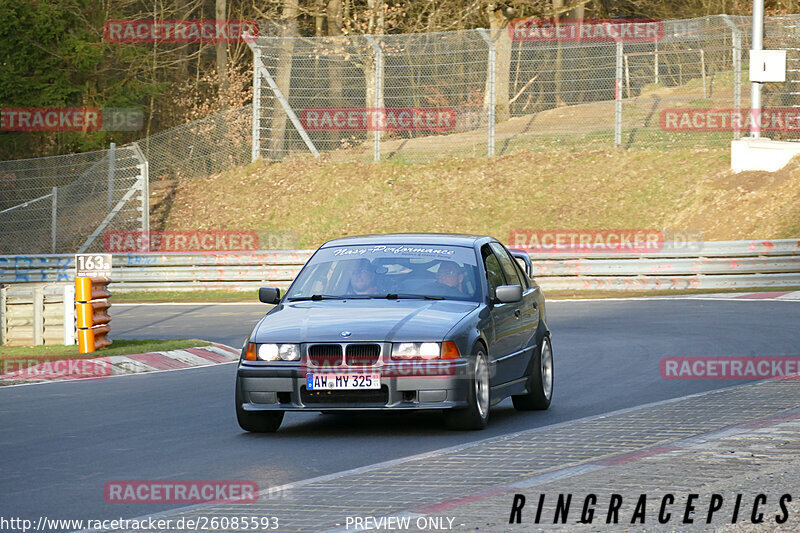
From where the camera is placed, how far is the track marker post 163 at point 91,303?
16.5 meters

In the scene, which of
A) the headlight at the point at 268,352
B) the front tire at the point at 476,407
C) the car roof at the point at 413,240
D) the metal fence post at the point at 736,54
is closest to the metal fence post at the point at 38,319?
the car roof at the point at 413,240

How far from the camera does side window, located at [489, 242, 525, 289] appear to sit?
473 inches

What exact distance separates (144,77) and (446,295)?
131 feet

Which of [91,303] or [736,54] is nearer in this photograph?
[91,303]

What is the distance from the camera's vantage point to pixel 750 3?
52312mm

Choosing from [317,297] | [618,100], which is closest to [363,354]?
[317,297]

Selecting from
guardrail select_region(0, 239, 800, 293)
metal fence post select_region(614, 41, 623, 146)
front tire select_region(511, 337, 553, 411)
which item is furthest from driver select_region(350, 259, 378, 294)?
metal fence post select_region(614, 41, 623, 146)

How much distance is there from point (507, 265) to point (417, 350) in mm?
2633

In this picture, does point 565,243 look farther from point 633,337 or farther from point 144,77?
point 144,77

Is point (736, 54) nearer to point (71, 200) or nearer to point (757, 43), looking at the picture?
point (757, 43)

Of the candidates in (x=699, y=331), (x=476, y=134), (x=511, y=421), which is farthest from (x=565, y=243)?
(x=511, y=421)

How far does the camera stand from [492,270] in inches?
455

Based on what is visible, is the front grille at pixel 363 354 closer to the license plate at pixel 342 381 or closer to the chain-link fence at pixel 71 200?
the license plate at pixel 342 381

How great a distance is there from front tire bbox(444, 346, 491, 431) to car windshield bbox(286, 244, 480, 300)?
0.80m
